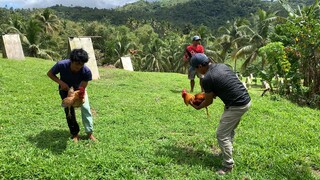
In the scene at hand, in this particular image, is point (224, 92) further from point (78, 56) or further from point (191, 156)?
point (78, 56)

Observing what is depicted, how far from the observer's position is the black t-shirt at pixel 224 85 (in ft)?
13.9

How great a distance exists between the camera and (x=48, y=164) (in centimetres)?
428

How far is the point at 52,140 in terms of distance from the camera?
5.25 meters

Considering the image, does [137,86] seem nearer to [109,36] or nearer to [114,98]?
[114,98]

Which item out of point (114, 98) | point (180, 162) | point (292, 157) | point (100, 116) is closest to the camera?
point (180, 162)

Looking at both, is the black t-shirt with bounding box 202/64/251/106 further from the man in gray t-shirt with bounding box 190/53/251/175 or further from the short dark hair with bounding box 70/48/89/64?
the short dark hair with bounding box 70/48/89/64

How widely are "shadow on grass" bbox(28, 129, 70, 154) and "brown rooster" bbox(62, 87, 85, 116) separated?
80 cm

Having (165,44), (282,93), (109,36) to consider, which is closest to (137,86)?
(282,93)

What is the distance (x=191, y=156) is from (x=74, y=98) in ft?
6.94

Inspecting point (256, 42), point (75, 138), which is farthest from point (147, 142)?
point (256, 42)

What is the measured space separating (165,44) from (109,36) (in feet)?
32.8

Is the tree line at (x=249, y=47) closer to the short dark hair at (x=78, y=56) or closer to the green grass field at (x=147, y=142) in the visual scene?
the green grass field at (x=147, y=142)

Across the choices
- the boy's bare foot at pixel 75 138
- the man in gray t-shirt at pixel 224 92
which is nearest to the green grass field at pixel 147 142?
the boy's bare foot at pixel 75 138

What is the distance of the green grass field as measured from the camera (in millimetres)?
4391
